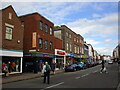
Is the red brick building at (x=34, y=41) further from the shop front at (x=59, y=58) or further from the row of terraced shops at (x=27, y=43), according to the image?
the shop front at (x=59, y=58)

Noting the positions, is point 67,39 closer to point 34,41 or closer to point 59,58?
point 59,58

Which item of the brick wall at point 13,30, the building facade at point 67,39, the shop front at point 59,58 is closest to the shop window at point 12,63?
the brick wall at point 13,30

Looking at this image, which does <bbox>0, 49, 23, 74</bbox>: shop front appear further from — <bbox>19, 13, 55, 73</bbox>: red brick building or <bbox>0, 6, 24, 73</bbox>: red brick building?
<bbox>19, 13, 55, 73</bbox>: red brick building

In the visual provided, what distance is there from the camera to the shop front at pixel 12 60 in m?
18.5

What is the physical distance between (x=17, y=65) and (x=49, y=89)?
1207cm

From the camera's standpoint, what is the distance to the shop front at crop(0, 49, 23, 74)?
18469mm

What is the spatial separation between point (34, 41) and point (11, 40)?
17.2 ft

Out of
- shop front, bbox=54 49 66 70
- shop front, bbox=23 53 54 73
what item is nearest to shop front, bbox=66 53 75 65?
shop front, bbox=54 49 66 70

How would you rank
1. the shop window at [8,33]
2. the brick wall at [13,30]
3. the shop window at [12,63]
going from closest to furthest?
the brick wall at [13,30] < the shop window at [8,33] < the shop window at [12,63]

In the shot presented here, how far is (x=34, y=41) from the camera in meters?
24.1

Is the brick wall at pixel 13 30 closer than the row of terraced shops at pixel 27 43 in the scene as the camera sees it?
Yes

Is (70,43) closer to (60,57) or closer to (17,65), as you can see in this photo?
(60,57)

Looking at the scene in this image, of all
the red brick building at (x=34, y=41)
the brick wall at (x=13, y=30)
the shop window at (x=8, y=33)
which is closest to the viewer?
the brick wall at (x=13, y=30)

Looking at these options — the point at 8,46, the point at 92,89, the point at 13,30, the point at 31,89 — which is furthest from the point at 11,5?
the point at 92,89
